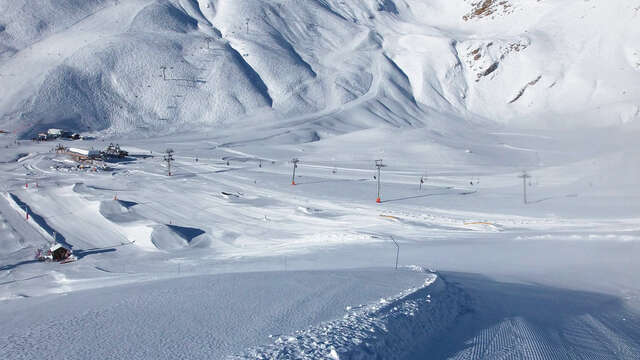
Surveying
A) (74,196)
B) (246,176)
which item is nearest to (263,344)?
(74,196)

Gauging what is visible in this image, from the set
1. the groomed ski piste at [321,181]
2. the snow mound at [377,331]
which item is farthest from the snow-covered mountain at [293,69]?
the snow mound at [377,331]

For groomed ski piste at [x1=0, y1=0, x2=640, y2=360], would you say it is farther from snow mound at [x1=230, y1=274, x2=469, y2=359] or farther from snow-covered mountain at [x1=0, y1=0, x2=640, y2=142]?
snow-covered mountain at [x1=0, y1=0, x2=640, y2=142]

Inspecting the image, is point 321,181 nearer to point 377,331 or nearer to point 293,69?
point 377,331

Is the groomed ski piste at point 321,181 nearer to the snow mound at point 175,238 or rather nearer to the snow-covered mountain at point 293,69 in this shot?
the snow mound at point 175,238

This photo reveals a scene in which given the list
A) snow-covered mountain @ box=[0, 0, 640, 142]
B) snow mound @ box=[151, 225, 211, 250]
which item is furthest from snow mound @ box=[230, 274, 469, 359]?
snow-covered mountain @ box=[0, 0, 640, 142]

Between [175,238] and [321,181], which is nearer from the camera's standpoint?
[175,238]

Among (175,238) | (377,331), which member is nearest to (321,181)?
(175,238)

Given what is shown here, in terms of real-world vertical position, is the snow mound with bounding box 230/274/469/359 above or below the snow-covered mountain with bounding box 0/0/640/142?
below
